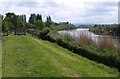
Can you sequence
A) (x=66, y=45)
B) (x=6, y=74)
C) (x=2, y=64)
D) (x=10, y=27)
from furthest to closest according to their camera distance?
(x=10, y=27), (x=66, y=45), (x=2, y=64), (x=6, y=74)

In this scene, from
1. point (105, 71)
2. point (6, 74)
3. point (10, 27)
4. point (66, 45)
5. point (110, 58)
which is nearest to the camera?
point (6, 74)

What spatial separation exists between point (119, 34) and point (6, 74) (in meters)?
13.0

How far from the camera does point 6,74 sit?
34.2 feet

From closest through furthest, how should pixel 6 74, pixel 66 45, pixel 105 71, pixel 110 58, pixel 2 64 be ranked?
pixel 6 74 < pixel 2 64 < pixel 105 71 < pixel 110 58 < pixel 66 45

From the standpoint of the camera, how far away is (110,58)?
1534 centimetres

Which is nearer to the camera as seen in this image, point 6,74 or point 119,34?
point 6,74

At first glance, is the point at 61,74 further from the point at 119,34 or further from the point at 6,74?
the point at 119,34

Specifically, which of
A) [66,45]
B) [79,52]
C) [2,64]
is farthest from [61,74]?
[66,45]

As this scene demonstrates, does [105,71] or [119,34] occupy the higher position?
[119,34]

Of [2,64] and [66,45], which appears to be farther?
[66,45]

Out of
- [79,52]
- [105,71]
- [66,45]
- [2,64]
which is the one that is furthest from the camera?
[66,45]

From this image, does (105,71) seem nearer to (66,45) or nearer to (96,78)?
(96,78)

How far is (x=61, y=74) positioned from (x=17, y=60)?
3.51 meters

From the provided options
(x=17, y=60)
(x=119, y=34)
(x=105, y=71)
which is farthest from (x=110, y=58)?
(x=119, y=34)
